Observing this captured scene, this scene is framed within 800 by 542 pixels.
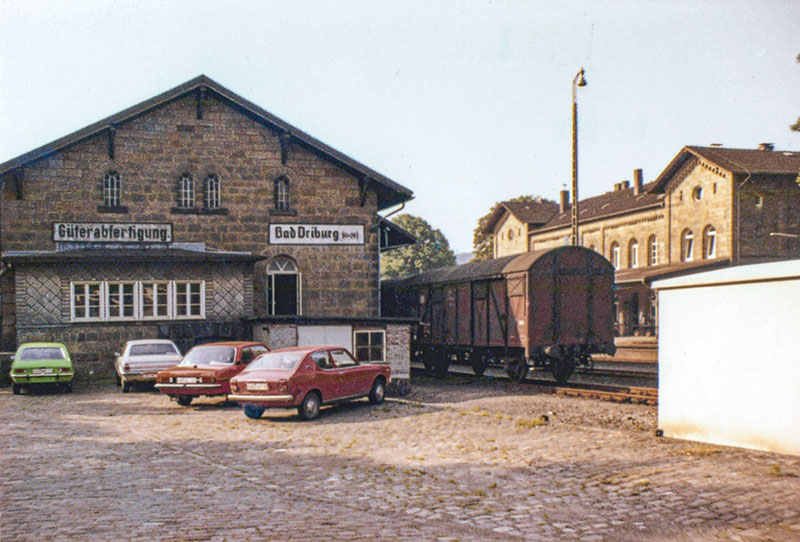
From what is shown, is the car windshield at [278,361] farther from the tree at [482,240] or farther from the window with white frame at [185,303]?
the tree at [482,240]

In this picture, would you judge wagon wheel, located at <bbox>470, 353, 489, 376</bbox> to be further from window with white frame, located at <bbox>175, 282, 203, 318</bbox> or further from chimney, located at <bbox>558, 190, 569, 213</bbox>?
chimney, located at <bbox>558, 190, 569, 213</bbox>

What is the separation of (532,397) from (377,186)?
1200 cm

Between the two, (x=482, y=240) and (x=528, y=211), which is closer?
(x=528, y=211)

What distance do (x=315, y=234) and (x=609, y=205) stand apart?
1427 inches

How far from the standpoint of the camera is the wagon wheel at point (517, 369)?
21.0m

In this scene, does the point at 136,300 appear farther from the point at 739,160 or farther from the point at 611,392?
the point at 739,160

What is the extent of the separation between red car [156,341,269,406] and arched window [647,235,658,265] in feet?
127

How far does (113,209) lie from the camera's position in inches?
982

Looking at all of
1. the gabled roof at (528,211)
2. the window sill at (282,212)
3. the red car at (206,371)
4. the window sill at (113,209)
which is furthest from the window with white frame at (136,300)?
the gabled roof at (528,211)

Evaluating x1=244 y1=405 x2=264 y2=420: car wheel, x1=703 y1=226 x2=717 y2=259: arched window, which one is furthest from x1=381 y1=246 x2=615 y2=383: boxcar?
x1=703 y1=226 x2=717 y2=259: arched window

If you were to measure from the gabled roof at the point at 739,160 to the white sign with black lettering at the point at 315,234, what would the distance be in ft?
85.6

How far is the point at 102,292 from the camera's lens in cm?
2359

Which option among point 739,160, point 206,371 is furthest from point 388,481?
point 739,160

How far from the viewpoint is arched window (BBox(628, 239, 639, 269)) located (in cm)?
5259
